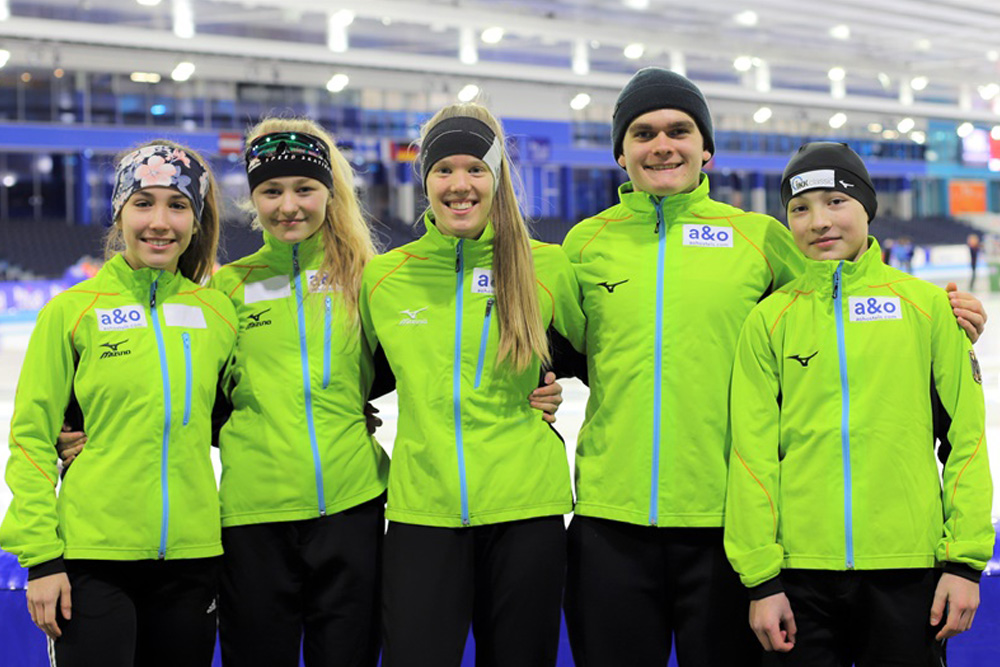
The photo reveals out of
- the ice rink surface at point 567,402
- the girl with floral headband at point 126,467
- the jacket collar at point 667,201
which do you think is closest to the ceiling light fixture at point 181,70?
the ice rink surface at point 567,402

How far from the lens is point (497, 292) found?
233cm

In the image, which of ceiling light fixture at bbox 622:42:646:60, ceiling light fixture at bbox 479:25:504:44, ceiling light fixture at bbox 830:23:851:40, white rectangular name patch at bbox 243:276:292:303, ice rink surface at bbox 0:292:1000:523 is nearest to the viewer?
white rectangular name patch at bbox 243:276:292:303

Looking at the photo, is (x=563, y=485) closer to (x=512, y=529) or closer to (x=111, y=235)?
(x=512, y=529)

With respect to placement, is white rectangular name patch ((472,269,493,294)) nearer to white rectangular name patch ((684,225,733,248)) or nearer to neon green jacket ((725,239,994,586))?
white rectangular name patch ((684,225,733,248))

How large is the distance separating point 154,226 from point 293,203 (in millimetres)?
324

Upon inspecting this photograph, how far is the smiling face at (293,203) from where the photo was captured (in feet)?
8.30

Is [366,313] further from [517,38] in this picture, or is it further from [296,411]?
[517,38]

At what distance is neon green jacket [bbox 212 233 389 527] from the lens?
2377 millimetres

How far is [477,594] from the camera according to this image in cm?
229

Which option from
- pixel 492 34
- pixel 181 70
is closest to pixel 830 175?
pixel 492 34

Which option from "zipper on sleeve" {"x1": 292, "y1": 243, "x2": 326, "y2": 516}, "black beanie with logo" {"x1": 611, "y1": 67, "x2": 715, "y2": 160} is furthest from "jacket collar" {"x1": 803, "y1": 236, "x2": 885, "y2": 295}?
"zipper on sleeve" {"x1": 292, "y1": 243, "x2": 326, "y2": 516}

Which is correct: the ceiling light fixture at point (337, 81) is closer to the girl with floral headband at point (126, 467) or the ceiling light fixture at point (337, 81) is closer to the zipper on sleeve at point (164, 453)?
the girl with floral headband at point (126, 467)

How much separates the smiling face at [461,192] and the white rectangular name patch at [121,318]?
687 millimetres

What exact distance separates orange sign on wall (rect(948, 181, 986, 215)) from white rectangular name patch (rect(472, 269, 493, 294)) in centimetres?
4669
